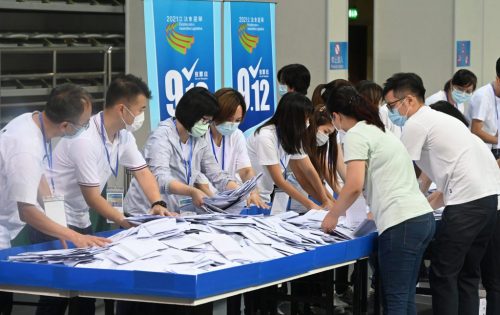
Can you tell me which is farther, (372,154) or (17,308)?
(17,308)

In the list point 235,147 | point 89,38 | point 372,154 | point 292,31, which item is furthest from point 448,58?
point 372,154

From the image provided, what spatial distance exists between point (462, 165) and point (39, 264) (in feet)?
7.13

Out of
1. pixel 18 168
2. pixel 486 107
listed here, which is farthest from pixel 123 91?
pixel 486 107

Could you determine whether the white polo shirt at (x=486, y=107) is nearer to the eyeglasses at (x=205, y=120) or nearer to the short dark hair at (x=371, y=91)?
the short dark hair at (x=371, y=91)

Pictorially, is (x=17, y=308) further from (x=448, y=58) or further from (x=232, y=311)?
(x=448, y=58)

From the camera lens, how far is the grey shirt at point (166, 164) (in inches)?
194

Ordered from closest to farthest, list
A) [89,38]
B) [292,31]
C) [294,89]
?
1. [294,89]
2. [89,38]
3. [292,31]

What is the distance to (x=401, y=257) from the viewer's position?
4.33 m

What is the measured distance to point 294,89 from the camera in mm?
6609

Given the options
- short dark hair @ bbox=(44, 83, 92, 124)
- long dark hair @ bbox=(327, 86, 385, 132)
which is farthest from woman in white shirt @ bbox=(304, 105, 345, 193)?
short dark hair @ bbox=(44, 83, 92, 124)

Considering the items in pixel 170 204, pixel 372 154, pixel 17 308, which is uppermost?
pixel 372 154

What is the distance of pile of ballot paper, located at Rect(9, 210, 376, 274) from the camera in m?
3.55

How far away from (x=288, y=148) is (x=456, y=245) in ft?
3.82

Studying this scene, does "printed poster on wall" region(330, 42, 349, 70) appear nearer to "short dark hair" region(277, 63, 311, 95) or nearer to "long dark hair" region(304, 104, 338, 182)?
"short dark hair" region(277, 63, 311, 95)
